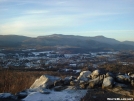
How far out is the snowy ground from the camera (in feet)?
23.1

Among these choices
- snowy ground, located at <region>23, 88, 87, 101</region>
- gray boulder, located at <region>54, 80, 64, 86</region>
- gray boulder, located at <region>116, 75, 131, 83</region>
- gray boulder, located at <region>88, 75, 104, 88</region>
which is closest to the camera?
snowy ground, located at <region>23, 88, 87, 101</region>

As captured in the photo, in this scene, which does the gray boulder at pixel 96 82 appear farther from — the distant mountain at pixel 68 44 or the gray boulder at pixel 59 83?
the distant mountain at pixel 68 44

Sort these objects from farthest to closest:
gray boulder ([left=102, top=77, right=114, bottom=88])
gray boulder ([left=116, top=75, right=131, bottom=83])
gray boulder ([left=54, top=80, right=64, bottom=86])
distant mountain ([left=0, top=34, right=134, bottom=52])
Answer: distant mountain ([left=0, top=34, right=134, bottom=52]) → gray boulder ([left=54, top=80, right=64, bottom=86]) → gray boulder ([left=116, top=75, right=131, bottom=83]) → gray boulder ([left=102, top=77, right=114, bottom=88])

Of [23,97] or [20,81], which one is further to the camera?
[20,81]

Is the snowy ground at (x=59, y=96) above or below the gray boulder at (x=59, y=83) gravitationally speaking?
below

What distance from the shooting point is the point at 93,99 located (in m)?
6.93

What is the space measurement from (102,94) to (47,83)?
230 centimetres

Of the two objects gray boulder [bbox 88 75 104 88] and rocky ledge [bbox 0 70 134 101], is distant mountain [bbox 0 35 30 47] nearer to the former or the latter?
rocky ledge [bbox 0 70 134 101]

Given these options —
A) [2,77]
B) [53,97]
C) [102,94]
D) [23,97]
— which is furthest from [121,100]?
[2,77]

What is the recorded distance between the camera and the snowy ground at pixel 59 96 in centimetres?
703

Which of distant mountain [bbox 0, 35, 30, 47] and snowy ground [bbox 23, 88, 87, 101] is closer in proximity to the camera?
snowy ground [bbox 23, 88, 87, 101]

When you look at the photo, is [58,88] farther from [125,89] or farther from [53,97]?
[125,89]

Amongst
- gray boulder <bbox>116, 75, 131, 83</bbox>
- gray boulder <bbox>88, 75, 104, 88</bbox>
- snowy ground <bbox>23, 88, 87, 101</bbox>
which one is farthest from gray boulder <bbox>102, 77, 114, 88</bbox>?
snowy ground <bbox>23, 88, 87, 101</bbox>

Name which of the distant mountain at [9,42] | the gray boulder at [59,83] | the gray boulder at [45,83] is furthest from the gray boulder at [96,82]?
the distant mountain at [9,42]
